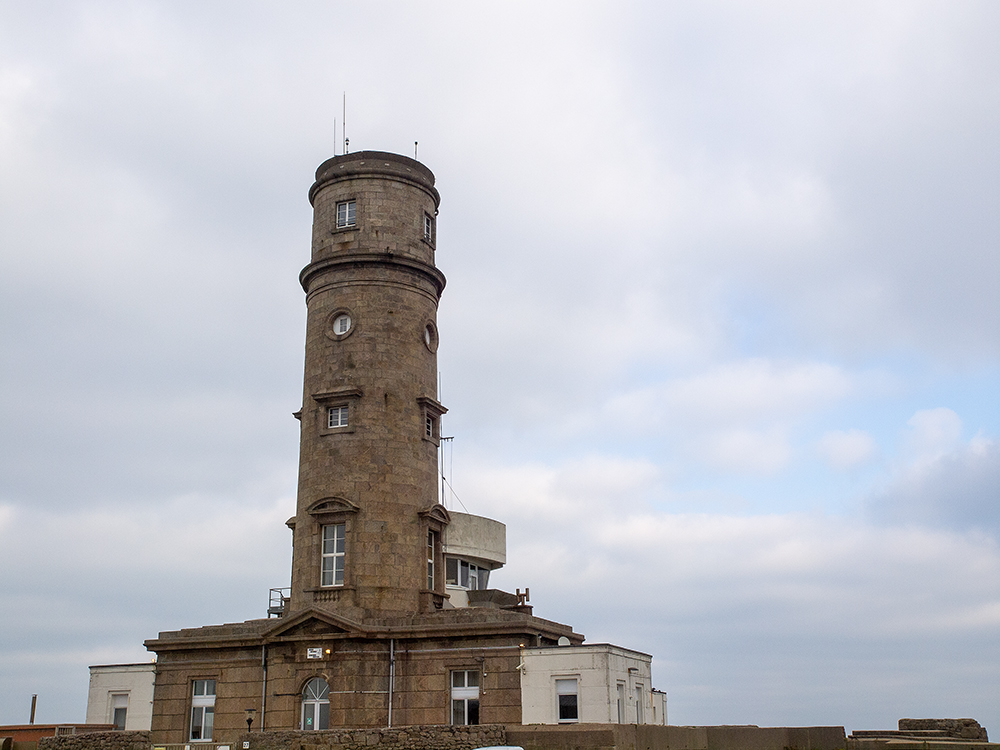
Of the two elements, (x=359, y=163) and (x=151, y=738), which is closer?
(x=151, y=738)

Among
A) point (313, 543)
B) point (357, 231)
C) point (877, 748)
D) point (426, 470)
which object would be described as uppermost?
point (357, 231)

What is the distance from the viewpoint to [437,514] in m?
38.9

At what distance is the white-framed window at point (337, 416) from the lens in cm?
3870

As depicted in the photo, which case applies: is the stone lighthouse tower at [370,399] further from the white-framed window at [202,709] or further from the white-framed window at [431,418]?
the white-framed window at [202,709]

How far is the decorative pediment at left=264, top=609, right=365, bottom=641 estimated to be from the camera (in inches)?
1371

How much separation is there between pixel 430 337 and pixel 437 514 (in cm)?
698

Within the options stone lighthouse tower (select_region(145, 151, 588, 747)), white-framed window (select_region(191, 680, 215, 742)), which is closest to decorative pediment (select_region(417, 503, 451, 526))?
stone lighthouse tower (select_region(145, 151, 588, 747))

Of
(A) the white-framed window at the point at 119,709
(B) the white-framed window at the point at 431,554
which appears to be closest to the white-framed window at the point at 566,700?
(B) the white-framed window at the point at 431,554

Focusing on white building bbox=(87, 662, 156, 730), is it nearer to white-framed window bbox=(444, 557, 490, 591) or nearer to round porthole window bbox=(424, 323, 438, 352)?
white-framed window bbox=(444, 557, 490, 591)

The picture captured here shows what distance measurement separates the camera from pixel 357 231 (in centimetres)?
4028

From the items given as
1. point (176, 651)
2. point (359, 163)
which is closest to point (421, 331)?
point (359, 163)

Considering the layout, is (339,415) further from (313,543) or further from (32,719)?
(32,719)

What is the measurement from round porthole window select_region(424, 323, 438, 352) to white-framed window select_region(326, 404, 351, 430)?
164 inches

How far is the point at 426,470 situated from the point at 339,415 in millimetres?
3807
